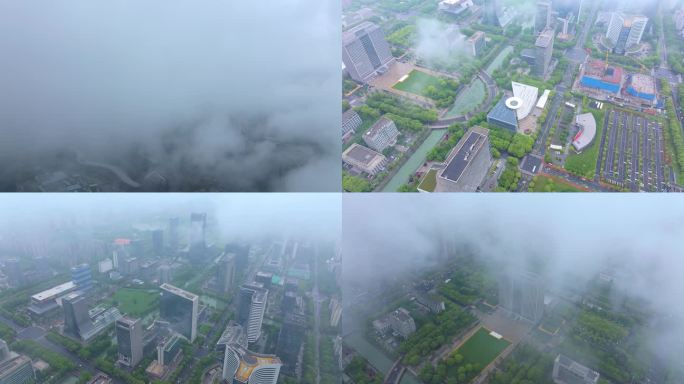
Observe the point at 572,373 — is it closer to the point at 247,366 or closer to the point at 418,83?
the point at 247,366

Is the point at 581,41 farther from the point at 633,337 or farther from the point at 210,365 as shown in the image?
the point at 210,365

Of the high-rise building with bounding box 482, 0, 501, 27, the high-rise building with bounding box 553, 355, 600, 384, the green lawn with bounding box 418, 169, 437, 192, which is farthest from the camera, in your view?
the high-rise building with bounding box 482, 0, 501, 27

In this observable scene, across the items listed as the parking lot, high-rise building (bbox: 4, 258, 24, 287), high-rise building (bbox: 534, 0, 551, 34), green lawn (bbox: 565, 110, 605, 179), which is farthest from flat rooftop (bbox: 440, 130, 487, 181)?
high-rise building (bbox: 4, 258, 24, 287)

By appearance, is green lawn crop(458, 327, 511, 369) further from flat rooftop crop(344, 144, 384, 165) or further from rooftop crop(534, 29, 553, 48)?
rooftop crop(534, 29, 553, 48)

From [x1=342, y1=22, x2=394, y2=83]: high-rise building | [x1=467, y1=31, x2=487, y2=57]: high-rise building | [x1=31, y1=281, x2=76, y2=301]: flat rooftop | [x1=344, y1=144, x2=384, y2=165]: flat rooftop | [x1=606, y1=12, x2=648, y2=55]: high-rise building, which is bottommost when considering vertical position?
[x1=31, y1=281, x2=76, y2=301]: flat rooftop

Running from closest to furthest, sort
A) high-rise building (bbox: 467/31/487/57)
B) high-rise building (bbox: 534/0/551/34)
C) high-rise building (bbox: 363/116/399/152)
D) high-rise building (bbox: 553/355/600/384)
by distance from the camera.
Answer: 1. high-rise building (bbox: 553/355/600/384)
2. high-rise building (bbox: 363/116/399/152)
3. high-rise building (bbox: 467/31/487/57)
4. high-rise building (bbox: 534/0/551/34)

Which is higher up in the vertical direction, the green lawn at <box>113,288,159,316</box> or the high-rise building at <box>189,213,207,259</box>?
the high-rise building at <box>189,213,207,259</box>

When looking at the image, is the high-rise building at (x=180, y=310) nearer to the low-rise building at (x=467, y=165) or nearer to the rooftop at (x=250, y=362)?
the rooftop at (x=250, y=362)

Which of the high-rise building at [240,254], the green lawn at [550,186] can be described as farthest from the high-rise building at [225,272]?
the green lawn at [550,186]
